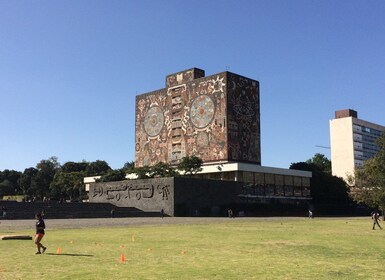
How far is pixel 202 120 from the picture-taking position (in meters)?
73.6

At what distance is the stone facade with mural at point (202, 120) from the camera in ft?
233

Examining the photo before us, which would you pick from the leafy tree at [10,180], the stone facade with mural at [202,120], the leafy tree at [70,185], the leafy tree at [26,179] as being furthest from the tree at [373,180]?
the leafy tree at [10,180]

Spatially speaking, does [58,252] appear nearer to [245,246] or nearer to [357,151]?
[245,246]

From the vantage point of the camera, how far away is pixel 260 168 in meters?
70.3

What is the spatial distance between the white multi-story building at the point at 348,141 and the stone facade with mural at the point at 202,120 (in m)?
56.7

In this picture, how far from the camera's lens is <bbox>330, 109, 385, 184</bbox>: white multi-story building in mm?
122688

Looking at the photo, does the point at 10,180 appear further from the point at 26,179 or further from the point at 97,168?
the point at 97,168

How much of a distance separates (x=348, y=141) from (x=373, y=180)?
80.6m

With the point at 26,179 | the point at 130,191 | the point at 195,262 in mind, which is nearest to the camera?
the point at 195,262

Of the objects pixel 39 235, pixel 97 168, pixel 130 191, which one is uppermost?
pixel 97 168

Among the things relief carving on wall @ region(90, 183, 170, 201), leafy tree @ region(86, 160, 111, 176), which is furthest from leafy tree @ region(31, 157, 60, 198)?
relief carving on wall @ region(90, 183, 170, 201)

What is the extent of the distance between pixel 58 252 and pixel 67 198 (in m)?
92.9

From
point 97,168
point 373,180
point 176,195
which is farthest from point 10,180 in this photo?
point 373,180

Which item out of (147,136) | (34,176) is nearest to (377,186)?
(147,136)
